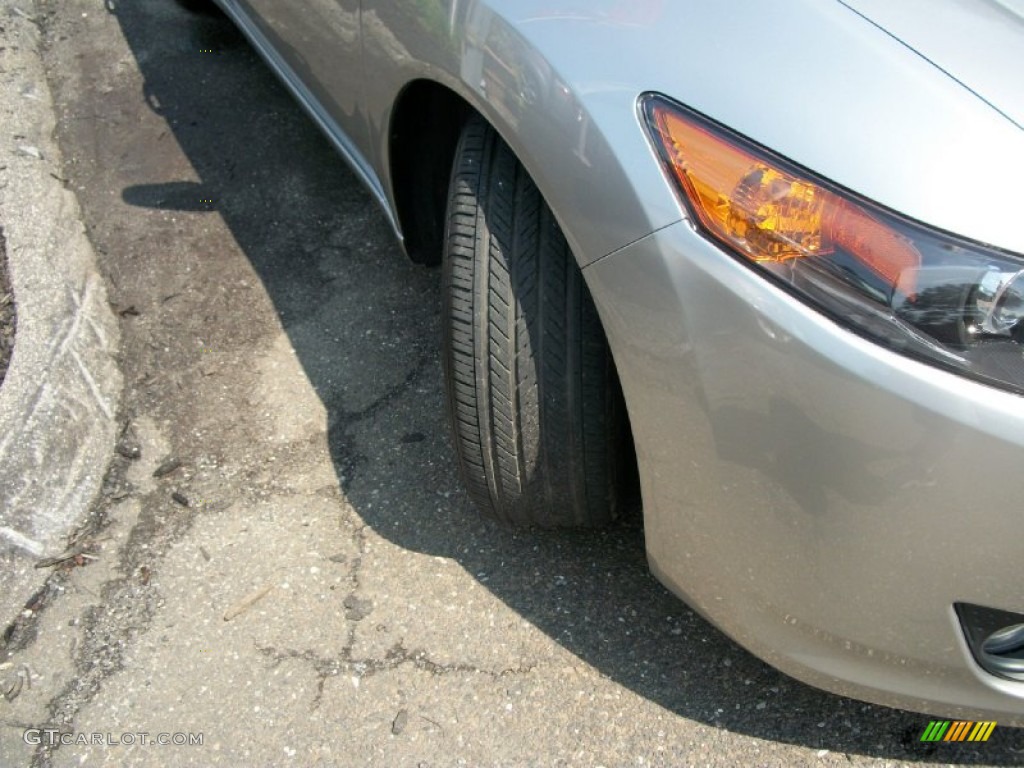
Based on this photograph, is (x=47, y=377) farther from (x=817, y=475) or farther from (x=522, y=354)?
(x=817, y=475)

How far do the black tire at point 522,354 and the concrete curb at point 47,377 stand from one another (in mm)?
1076

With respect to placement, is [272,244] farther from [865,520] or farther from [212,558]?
[865,520]

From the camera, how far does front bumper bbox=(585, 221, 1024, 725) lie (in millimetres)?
1297

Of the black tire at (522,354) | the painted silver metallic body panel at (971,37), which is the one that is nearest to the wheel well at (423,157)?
the black tire at (522,354)

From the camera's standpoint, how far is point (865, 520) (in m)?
1.39

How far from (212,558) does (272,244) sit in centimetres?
124

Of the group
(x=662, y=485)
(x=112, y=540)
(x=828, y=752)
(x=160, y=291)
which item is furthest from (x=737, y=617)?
(x=160, y=291)

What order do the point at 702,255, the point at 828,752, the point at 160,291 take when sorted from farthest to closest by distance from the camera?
1. the point at 160,291
2. the point at 828,752
3. the point at 702,255

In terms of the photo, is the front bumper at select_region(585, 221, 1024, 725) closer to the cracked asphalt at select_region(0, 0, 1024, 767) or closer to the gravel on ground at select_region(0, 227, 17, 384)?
the cracked asphalt at select_region(0, 0, 1024, 767)

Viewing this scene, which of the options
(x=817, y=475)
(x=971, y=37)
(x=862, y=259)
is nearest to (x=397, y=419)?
(x=817, y=475)

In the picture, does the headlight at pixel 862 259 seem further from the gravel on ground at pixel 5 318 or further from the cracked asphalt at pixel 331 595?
the gravel on ground at pixel 5 318

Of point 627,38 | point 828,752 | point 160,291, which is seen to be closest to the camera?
point 627,38

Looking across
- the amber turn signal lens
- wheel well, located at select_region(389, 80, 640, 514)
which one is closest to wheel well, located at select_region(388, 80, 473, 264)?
wheel well, located at select_region(389, 80, 640, 514)

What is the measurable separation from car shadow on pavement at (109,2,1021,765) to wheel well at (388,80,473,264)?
35 cm
